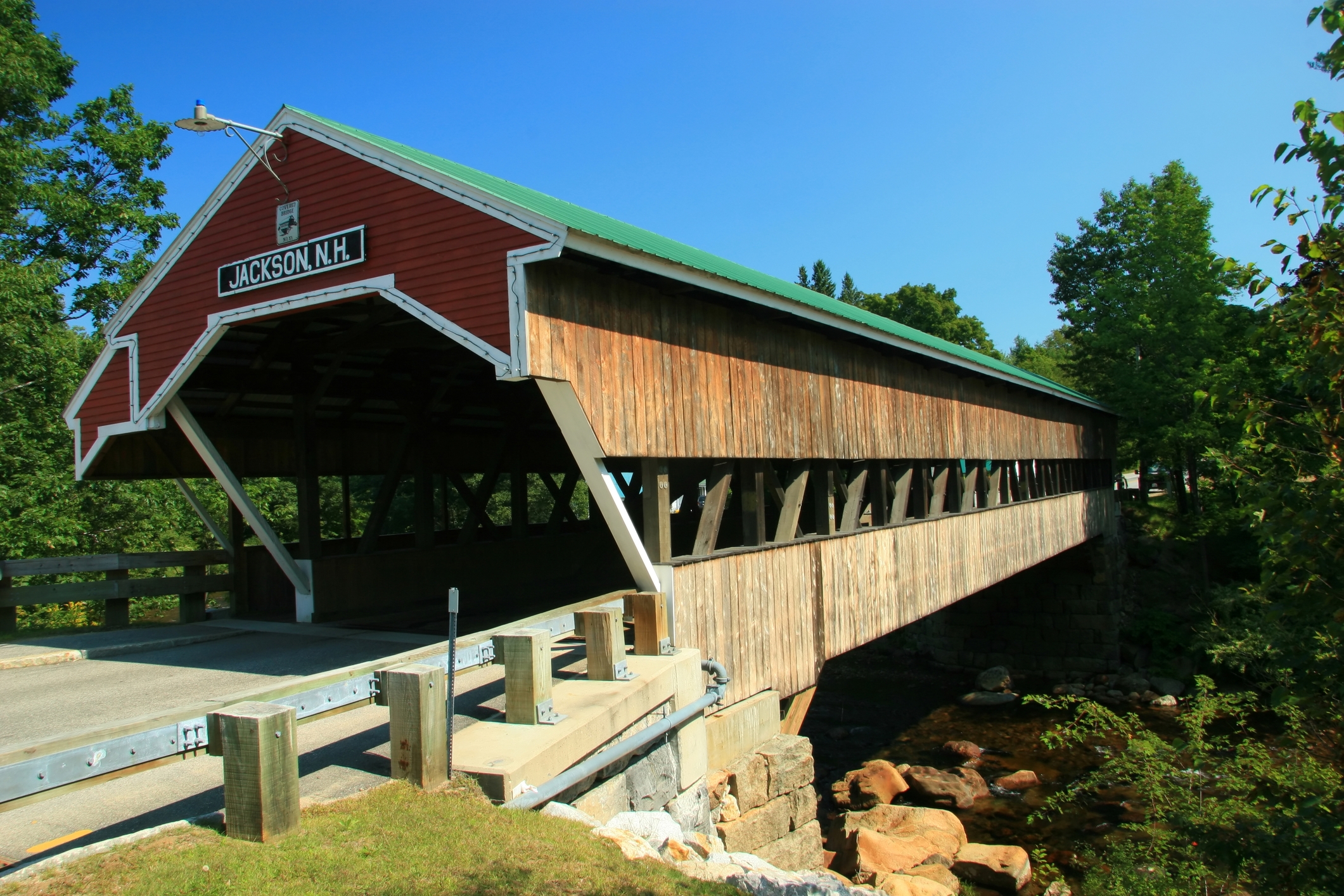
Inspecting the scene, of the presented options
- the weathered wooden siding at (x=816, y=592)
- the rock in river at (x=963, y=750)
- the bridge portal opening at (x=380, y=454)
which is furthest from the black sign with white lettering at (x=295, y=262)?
the rock in river at (x=963, y=750)

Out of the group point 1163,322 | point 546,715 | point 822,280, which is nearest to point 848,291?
point 822,280

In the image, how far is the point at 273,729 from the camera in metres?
3.51

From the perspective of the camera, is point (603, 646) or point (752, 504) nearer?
point (603, 646)

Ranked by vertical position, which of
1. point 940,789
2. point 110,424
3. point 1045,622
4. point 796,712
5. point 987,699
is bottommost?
point 987,699

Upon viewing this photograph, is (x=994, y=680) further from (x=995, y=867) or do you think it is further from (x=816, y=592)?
(x=816, y=592)

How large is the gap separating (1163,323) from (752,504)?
76.9 ft

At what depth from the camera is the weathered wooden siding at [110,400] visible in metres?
9.42

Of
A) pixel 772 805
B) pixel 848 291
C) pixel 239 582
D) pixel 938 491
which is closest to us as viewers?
pixel 772 805

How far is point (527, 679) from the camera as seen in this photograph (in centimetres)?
502

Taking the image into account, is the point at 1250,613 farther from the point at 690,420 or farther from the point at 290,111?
the point at 290,111

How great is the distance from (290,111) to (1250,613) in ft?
69.3

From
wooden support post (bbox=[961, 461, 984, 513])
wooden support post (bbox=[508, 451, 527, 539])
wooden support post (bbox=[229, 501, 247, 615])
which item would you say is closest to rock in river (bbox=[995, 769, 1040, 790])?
wooden support post (bbox=[961, 461, 984, 513])

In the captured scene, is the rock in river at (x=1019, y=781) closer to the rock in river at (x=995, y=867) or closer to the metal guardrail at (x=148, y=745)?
the rock in river at (x=995, y=867)

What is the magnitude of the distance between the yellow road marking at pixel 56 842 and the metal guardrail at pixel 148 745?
2.62 feet
